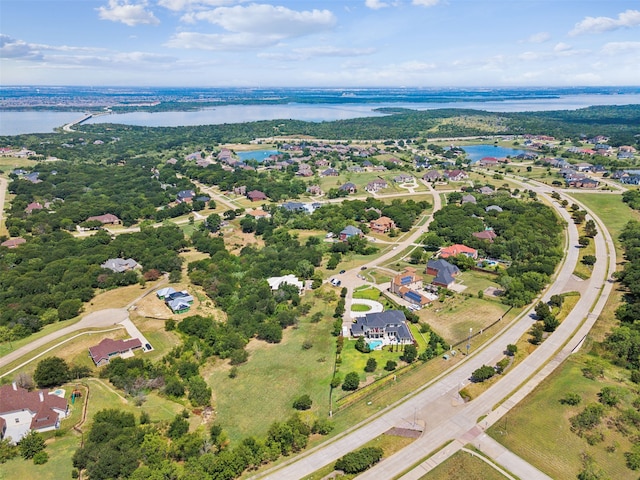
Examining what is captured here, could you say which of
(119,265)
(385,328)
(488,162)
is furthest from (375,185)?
(385,328)

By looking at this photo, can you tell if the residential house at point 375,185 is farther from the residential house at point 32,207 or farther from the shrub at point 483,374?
the shrub at point 483,374

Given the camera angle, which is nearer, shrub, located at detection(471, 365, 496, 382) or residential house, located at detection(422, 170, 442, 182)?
shrub, located at detection(471, 365, 496, 382)

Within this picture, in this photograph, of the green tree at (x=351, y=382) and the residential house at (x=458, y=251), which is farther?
the residential house at (x=458, y=251)

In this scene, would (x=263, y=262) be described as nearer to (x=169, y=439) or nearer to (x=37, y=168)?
(x=169, y=439)

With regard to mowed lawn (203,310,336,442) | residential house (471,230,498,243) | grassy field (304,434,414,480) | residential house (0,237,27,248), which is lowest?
mowed lawn (203,310,336,442)

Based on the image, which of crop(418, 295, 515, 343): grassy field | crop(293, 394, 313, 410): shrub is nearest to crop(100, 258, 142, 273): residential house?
crop(293, 394, 313, 410): shrub

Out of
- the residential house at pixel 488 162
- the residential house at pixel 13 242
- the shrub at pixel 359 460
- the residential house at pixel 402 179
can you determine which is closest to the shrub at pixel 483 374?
the shrub at pixel 359 460

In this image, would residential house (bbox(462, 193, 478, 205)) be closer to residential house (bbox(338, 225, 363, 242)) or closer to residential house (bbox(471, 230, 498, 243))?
residential house (bbox(471, 230, 498, 243))
